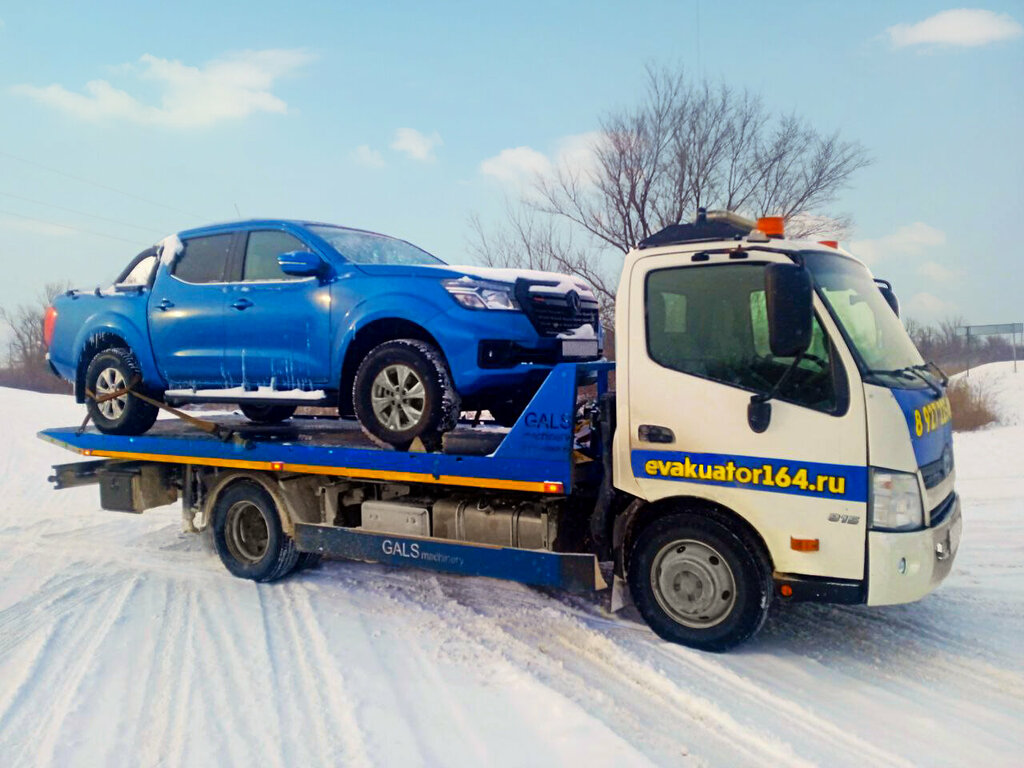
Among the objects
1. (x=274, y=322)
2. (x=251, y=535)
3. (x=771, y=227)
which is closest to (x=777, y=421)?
(x=771, y=227)

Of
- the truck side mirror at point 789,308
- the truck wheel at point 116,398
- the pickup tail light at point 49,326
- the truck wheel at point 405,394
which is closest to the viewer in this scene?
the truck side mirror at point 789,308

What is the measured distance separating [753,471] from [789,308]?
90 cm

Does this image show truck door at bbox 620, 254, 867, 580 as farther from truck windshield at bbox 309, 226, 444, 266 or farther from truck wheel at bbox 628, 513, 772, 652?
truck windshield at bbox 309, 226, 444, 266

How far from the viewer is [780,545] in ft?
13.5

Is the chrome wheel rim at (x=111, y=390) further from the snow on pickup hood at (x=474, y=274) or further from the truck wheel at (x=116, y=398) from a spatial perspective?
the snow on pickup hood at (x=474, y=274)

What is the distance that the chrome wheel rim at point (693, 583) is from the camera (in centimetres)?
430

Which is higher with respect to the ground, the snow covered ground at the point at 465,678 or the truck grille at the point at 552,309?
the truck grille at the point at 552,309

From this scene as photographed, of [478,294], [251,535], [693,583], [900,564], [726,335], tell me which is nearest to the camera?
[900,564]

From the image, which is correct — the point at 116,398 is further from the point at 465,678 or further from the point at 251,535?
the point at 465,678

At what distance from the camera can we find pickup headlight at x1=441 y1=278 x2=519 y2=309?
5199 millimetres

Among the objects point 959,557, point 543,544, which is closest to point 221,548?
point 543,544

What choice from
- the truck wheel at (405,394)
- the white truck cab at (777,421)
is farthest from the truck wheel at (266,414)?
the white truck cab at (777,421)

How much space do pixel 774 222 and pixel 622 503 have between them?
1.83 m

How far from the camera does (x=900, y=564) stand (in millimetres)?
3891
